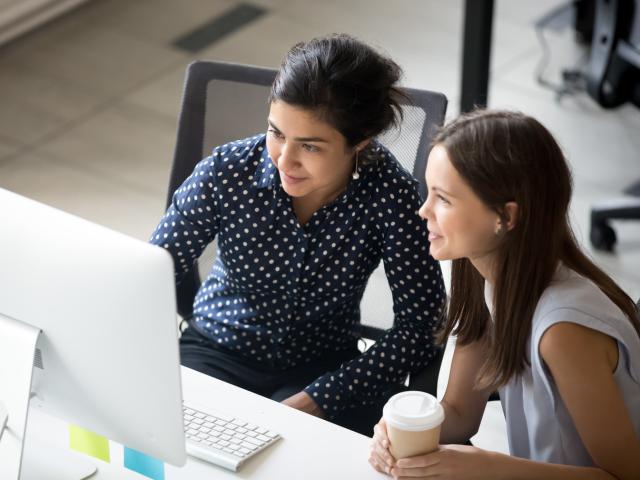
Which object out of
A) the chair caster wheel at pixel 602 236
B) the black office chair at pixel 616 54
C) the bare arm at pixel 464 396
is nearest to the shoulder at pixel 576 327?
the bare arm at pixel 464 396

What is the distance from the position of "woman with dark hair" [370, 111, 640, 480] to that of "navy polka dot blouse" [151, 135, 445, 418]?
0.27 m

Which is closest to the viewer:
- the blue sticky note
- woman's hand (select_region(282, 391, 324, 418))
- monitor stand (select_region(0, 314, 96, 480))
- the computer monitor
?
the computer monitor

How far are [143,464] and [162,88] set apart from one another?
2.54 meters

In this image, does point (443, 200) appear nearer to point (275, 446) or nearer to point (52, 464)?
point (275, 446)

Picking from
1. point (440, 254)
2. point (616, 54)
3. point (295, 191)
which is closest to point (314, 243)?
point (295, 191)

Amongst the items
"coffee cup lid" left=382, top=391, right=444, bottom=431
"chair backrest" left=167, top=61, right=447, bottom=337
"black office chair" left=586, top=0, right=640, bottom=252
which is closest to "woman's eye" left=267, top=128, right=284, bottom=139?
"chair backrest" left=167, top=61, right=447, bottom=337

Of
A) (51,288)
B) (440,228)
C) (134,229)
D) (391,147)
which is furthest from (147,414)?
(134,229)

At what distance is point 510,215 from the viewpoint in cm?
156

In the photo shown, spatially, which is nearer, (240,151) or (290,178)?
(290,178)

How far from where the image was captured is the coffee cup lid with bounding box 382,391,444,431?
4.77 feet

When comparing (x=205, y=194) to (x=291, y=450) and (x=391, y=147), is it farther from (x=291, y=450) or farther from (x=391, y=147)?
(x=291, y=450)

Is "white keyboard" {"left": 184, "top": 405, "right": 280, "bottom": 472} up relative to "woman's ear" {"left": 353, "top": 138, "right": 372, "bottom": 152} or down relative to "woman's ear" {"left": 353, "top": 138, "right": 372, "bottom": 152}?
down

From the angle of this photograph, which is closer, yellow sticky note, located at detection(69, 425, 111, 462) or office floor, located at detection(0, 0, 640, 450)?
yellow sticky note, located at detection(69, 425, 111, 462)

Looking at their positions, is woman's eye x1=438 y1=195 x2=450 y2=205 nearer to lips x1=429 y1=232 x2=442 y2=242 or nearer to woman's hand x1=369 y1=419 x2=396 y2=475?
lips x1=429 y1=232 x2=442 y2=242
